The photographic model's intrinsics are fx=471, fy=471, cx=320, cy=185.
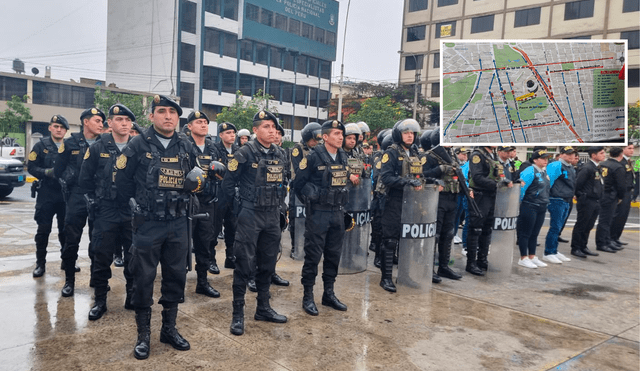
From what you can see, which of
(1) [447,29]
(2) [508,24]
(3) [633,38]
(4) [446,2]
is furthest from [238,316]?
(4) [446,2]

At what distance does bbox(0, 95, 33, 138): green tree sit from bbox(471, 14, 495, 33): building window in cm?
3760

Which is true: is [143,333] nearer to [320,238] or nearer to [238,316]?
[238,316]

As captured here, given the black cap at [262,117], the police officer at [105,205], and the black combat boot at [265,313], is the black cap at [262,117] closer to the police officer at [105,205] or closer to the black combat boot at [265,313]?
the police officer at [105,205]

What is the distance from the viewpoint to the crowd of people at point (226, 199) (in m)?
3.95

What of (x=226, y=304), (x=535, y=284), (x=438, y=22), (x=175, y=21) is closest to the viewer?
(x=226, y=304)

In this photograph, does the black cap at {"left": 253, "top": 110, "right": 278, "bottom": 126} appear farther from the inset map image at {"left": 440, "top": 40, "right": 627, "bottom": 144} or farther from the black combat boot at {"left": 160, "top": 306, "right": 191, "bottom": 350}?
the black combat boot at {"left": 160, "top": 306, "right": 191, "bottom": 350}

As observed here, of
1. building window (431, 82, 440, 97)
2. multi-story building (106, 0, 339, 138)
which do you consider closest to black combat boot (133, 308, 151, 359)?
multi-story building (106, 0, 339, 138)

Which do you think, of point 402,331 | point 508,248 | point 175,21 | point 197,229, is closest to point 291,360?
point 402,331

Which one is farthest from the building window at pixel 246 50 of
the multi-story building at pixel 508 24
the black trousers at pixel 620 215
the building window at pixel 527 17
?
the black trousers at pixel 620 215

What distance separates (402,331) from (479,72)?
8.56 feet

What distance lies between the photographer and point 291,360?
3.86 m

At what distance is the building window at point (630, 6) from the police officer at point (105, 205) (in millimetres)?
41271

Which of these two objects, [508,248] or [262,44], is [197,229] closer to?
[508,248]

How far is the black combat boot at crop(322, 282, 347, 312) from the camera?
17.2 feet
